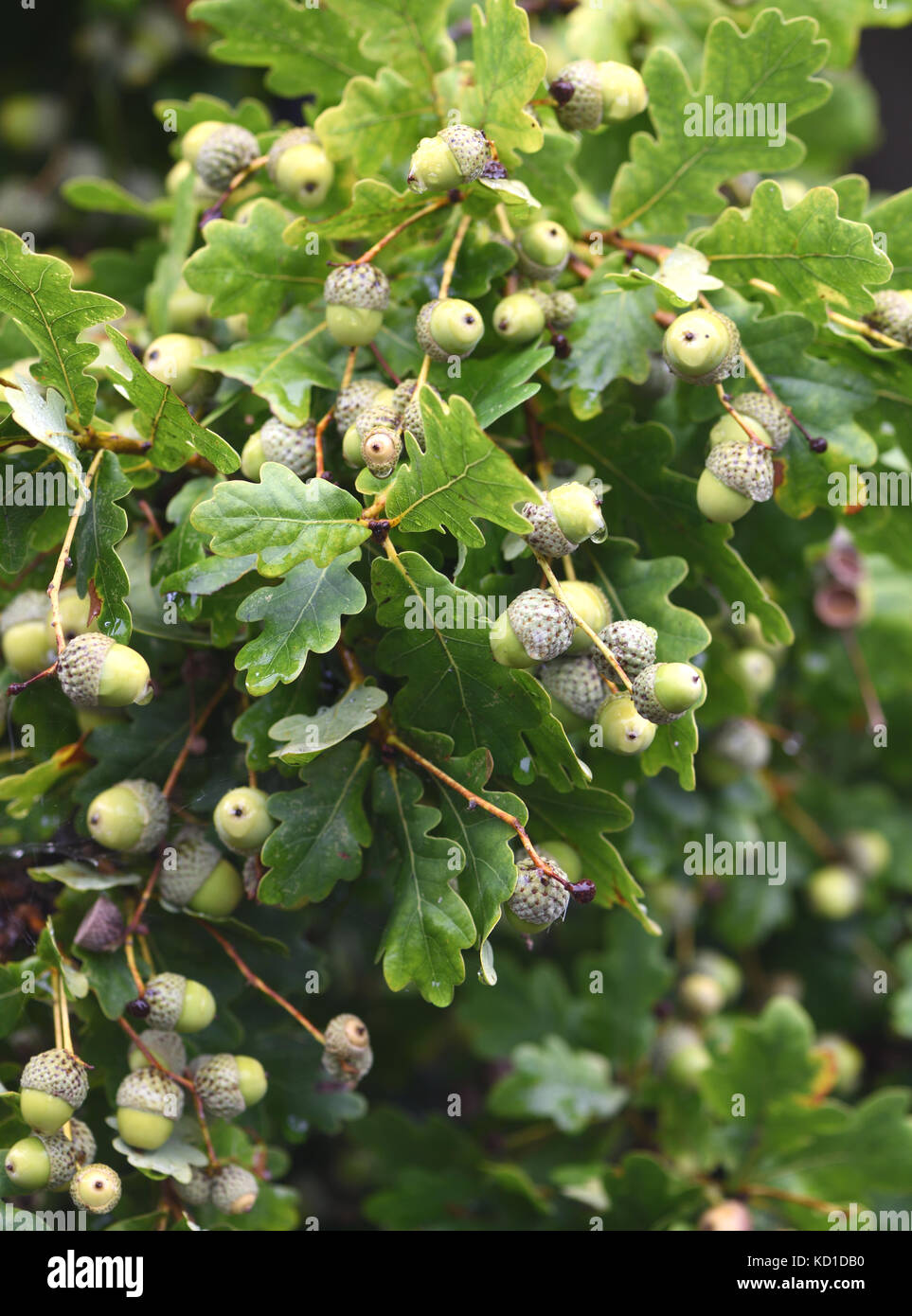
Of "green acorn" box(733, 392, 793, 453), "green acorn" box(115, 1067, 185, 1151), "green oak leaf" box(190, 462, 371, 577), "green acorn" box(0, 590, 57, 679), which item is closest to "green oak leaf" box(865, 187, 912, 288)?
"green acorn" box(733, 392, 793, 453)

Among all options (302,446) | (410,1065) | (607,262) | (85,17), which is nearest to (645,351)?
(607,262)

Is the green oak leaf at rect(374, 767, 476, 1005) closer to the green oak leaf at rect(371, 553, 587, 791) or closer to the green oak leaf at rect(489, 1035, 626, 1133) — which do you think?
the green oak leaf at rect(371, 553, 587, 791)

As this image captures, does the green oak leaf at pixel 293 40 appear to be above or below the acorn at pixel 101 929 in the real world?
above

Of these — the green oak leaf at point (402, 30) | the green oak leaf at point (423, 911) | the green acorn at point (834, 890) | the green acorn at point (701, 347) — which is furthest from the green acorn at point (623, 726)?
the green acorn at point (834, 890)

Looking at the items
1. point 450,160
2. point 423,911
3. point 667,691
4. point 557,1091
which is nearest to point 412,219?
point 450,160

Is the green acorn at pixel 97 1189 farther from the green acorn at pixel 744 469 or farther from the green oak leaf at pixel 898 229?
the green oak leaf at pixel 898 229

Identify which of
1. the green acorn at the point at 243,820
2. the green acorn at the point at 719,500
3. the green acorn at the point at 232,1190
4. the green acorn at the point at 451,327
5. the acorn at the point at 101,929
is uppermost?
the green acorn at the point at 451,327

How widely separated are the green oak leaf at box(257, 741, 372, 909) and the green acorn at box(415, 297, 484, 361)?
0.95 ft

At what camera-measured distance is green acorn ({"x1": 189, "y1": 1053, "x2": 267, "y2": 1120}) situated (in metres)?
0.84

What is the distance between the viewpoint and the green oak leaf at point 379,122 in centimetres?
89

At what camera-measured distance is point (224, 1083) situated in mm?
845

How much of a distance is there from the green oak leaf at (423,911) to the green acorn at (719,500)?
0.29 meters

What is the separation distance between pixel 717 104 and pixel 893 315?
24cm
